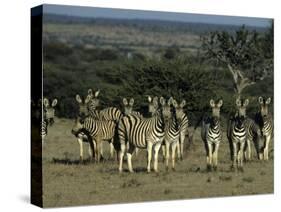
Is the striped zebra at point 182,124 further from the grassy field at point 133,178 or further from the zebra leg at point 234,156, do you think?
the zebra leg at point 234,156

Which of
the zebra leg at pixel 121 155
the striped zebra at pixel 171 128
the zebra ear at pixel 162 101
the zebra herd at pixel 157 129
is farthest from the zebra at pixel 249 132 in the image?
the zebra leg at pixel 121 155

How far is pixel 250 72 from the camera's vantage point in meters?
19.5

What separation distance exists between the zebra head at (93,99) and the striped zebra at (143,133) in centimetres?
66

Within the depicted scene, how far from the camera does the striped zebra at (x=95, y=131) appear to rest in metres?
17.7

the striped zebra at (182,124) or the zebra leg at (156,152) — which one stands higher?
the striped zebra at (182,124)

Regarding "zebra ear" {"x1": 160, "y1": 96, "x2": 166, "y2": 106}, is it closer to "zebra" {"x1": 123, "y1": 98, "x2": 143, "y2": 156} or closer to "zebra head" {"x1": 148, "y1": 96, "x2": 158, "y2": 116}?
"zebra head" {"x1": 148, "y1": 96, "x2": 158, "y2": 116}

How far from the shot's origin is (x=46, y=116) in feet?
56.2

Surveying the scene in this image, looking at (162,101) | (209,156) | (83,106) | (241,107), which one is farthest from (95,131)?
(241,107)

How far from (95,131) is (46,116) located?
1.20 m

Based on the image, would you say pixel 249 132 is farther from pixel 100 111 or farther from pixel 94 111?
pixel 94 111

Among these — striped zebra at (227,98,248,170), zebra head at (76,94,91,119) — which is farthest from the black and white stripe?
zebra head at (76,94,91,119)

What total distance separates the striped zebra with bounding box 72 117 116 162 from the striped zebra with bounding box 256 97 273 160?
135 inches

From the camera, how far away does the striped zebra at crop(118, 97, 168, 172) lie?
1809 cm

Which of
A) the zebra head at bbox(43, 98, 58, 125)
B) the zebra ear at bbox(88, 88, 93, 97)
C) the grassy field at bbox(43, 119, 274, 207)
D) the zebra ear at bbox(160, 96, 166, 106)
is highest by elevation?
the zebra ear at bbox(88, 88, 93, 97)
